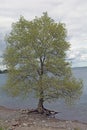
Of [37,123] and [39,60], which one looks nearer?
[37,123]

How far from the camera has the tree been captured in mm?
48156

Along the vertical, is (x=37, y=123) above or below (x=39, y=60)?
below

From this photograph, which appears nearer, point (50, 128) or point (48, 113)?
point (50, 128)

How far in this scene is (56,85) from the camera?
4759cm

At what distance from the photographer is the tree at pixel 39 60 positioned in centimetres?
4816

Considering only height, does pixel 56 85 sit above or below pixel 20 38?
below

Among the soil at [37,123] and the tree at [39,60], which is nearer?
the soil at [37,123]

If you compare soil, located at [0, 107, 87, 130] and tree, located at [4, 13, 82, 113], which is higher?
tree, located at [4, 13, 82, 113]

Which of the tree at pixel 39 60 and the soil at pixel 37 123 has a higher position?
the tree at pixel 39 60

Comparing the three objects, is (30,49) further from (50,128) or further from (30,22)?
(50,128)

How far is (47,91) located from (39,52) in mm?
5305

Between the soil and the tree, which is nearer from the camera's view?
the soil

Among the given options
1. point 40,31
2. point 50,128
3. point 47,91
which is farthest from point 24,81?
point 50,128

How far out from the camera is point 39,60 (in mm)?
48781
